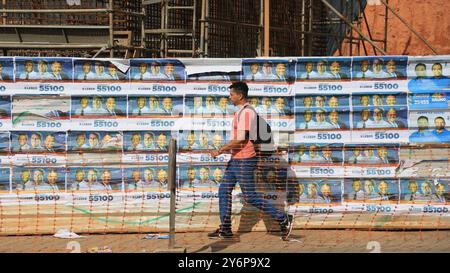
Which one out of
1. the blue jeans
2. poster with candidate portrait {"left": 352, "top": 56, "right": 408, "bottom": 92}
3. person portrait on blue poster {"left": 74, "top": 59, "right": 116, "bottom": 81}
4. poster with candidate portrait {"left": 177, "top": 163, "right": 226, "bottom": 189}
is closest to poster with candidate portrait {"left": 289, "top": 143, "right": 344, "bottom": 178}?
the blue jeans

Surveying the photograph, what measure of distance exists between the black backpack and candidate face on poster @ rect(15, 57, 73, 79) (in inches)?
101

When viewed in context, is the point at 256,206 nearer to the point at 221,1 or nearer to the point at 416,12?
the point at 221,1

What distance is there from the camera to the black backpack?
10.1 metres

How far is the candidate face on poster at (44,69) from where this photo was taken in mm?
10258

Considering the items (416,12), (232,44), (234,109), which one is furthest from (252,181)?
(416,12)

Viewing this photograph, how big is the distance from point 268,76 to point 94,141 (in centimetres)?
246

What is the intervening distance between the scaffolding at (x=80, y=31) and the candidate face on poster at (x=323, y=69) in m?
3.57

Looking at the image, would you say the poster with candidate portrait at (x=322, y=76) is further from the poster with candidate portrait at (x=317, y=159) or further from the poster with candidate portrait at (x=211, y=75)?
the poster with candidate portrait at (x=211, y=75)

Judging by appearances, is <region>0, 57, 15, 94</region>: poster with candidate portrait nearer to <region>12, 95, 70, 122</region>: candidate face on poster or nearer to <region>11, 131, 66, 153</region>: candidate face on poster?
<region>12, 95, 70, 122</region>: candidate face on poster

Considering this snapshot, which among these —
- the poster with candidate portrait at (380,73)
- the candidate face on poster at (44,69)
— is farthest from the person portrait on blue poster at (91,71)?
the poster with candidate portrait at (380,73)

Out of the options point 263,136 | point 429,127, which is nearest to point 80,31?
point 263,136

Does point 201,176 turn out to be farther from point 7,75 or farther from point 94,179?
point 7,75

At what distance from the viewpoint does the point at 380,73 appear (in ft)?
33.9

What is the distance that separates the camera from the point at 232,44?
15875mm
